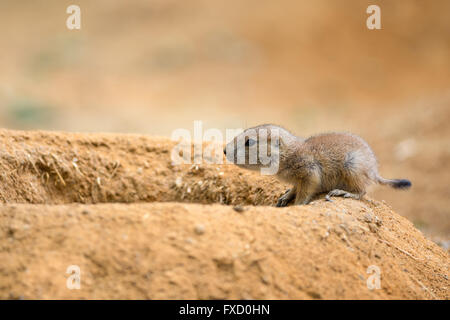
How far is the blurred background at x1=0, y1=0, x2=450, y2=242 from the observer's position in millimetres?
16312

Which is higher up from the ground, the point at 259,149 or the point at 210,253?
the point at 259,149

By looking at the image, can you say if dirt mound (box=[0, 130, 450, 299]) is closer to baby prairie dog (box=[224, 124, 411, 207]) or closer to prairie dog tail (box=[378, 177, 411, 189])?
baby prairie dog (box=[224, 124, 411, 207])

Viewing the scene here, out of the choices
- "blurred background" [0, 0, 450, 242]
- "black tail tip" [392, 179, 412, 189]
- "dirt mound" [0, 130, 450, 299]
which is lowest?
"dirt mound" [0, 130, 450, 299]

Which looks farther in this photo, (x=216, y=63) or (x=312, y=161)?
(x=216, y=63)

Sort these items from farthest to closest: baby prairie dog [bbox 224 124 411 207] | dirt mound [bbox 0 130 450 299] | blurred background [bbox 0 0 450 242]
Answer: blurred background [bbox 0 0 450 242]
baby prairie dog [bbox 224 124 411 207]
dirt mound [bbox 0 130 450 299]

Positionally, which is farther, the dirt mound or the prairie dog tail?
the prairie dog tail

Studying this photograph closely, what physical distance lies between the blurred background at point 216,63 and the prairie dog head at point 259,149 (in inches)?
368

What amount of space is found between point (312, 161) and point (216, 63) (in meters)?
15.9

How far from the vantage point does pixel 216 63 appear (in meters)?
20.3

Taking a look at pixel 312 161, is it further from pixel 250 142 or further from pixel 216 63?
pixel 216 63

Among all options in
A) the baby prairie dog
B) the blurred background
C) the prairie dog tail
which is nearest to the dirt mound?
the baby prairie dog

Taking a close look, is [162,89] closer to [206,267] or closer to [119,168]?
[119,168]

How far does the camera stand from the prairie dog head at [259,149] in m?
5.19

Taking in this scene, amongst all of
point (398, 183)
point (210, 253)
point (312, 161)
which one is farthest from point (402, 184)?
point (210, 253)
